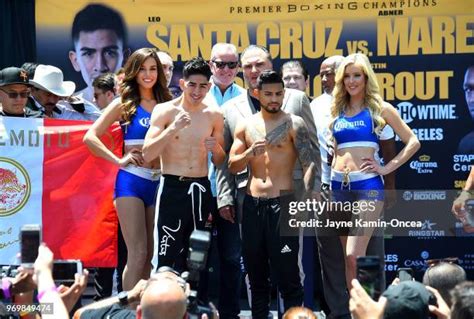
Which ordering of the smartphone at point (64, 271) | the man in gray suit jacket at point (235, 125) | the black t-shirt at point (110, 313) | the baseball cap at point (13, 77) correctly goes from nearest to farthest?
the smartphone at point (64, 271), the black t-shirt at point (110, 313), the man in gray suit jacket at point (235, 125), the baseball cap at point (13, 77)

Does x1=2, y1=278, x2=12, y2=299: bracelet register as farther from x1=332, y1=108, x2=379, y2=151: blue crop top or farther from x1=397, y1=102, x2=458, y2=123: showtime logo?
x1=397, y1=102, x2=458, y2=123: showtime logo

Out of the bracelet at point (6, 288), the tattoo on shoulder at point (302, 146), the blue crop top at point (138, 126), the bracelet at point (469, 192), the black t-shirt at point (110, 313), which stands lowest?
A: the black t-shirt at point (110, 313)

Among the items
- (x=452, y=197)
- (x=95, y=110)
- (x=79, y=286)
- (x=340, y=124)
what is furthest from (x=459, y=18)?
(x=79, y=286)

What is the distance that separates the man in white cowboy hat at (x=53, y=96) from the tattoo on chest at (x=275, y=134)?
179 centimetres

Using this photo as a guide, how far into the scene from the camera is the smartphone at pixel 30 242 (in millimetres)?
4082

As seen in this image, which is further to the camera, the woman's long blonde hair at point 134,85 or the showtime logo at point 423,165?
the showtime logo at point 423,165

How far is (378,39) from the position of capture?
891 centimetres

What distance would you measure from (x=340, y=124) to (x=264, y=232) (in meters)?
0.99

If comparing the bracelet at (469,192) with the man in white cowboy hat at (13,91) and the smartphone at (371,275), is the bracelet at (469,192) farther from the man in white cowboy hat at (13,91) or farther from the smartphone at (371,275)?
the smartphone at (371,275)

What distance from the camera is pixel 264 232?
702 centimetres

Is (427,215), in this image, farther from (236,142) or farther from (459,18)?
(236,142)

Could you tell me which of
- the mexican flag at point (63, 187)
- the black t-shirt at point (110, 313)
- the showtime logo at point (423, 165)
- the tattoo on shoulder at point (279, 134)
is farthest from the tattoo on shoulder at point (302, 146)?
the black t-shirt at point (110, 313)

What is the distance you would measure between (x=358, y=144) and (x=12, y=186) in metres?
2.71

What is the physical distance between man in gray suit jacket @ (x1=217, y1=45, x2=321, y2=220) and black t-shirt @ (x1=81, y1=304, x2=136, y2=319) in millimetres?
2297
